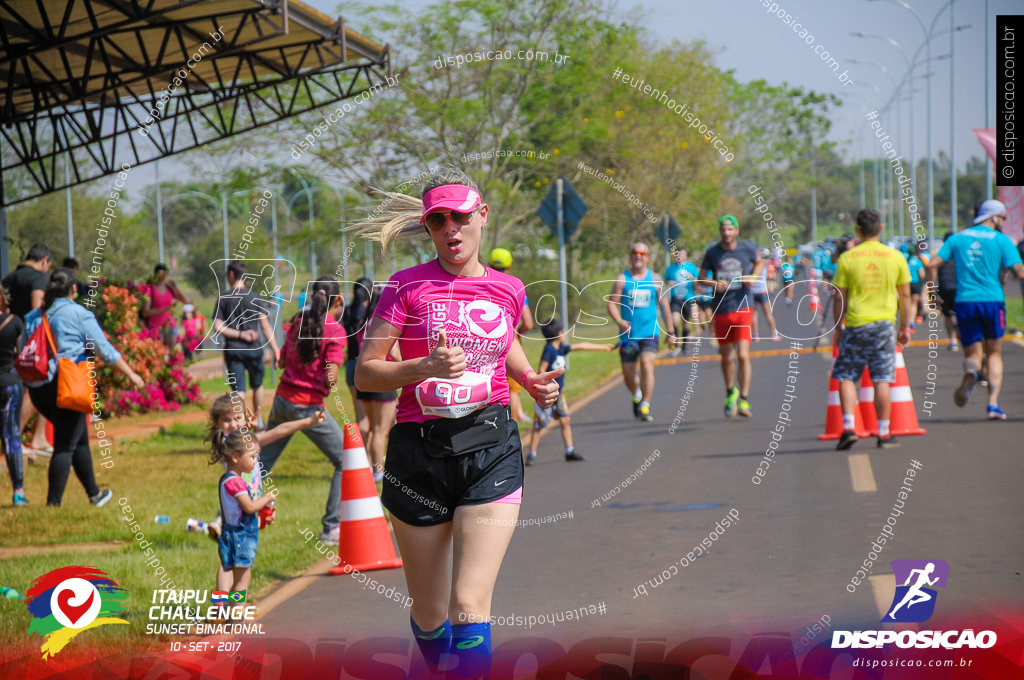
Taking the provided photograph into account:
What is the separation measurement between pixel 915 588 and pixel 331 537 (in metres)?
3.88

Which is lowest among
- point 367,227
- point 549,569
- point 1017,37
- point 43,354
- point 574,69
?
point 549,569

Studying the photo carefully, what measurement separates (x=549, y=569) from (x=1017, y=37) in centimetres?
506

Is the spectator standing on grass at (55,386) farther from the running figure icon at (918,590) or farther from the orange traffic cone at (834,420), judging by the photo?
the orange traffic cone at (834,420)

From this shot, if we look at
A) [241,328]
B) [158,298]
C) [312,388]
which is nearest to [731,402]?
[241,328]

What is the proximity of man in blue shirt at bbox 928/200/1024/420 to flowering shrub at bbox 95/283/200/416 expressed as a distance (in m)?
9.43

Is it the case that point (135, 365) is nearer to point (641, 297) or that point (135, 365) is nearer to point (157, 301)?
point (157, 301)

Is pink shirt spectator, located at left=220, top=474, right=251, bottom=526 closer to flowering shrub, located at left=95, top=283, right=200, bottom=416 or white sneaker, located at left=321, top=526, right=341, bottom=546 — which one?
white sneaker, located at left=321, top=526, right=341, bottom=546

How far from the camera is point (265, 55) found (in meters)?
15.6

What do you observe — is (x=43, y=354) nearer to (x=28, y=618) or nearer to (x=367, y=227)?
(x=28, y=618)

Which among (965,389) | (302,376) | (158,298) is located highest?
(158,298)

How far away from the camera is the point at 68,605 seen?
6.01 meters

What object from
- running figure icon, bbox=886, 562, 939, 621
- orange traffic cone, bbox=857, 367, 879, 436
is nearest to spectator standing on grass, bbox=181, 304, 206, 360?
orange traffic cone, bbox=857, 367, 879, 436

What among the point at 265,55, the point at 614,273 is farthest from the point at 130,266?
the point at 265,55

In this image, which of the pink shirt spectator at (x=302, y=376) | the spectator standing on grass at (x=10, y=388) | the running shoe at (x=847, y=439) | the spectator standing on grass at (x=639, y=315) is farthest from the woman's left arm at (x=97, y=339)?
the running shoe at (x=847, y=439)
